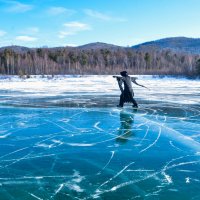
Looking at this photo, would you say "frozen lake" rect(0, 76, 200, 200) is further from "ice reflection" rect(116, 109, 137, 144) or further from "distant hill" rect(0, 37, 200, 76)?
"distant hill" rect(0, 37, 200, 76)

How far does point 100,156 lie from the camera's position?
5754 millimetres

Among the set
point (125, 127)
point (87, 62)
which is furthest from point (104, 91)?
point (87, 62)

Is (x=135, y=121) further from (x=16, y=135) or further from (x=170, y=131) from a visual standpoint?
(x=16, y=135)

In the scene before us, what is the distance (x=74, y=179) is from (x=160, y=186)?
1.04 metres

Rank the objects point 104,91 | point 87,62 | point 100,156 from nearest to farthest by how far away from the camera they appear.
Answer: point 100,156, point 104,91, point 87,62

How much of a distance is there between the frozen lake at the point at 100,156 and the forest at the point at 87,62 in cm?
5489

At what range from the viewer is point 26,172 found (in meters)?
4.91

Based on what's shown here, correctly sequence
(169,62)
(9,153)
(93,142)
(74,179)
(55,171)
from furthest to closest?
(169,62), (93,142), (9,153), (55,171), (74,179)

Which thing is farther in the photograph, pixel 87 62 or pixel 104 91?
pixel 87 62

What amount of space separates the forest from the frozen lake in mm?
54893

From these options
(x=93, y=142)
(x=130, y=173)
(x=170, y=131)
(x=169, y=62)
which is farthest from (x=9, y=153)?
(x=169, y=62)

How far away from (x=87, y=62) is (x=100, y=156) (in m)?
75.0

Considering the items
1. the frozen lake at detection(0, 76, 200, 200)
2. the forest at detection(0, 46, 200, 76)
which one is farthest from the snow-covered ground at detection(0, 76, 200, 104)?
the forest at detection(0, 46, 200, 76)

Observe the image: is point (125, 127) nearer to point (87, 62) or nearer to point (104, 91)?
point (104, 91)
